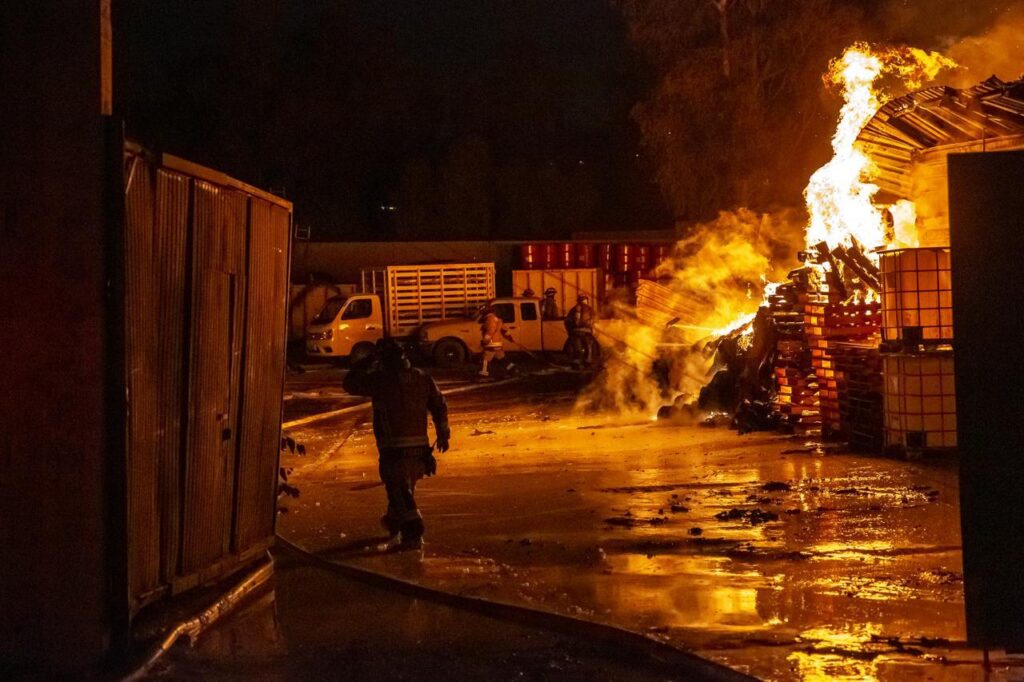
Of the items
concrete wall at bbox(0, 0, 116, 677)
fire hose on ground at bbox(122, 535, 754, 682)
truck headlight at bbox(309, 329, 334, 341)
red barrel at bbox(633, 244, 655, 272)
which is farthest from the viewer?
red barrel at bbox(633, 244, 655, 272)

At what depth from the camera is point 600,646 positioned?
655cm

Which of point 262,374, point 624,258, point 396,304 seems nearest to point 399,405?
point 262,374

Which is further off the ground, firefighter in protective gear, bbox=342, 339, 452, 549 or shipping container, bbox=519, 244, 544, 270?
shipping container, bbox=519, 244, 544, 270

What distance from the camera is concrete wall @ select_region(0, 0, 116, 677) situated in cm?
579

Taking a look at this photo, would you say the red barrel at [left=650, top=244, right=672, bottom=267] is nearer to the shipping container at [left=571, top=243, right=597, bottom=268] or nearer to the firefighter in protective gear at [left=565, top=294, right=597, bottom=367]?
the shipping container at [left=571, top=243, right=597, bottom=268]

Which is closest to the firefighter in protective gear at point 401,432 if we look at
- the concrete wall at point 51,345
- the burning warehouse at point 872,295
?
the concrete wall at point 51,345

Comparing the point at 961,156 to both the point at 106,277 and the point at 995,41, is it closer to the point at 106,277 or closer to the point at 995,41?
the point at 106,277

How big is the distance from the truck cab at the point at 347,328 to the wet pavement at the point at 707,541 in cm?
1605

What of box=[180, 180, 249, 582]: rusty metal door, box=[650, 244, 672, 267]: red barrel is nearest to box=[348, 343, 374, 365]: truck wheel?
box=[650, 244, 672, 267]: red barrel

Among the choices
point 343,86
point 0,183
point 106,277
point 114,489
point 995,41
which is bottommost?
point 114,489

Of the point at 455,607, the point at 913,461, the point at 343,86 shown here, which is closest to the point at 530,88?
the point at 343,86

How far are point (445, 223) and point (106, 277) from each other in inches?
1573

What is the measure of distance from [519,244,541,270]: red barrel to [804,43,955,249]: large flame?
801 inches

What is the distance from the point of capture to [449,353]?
30812 millimetres
